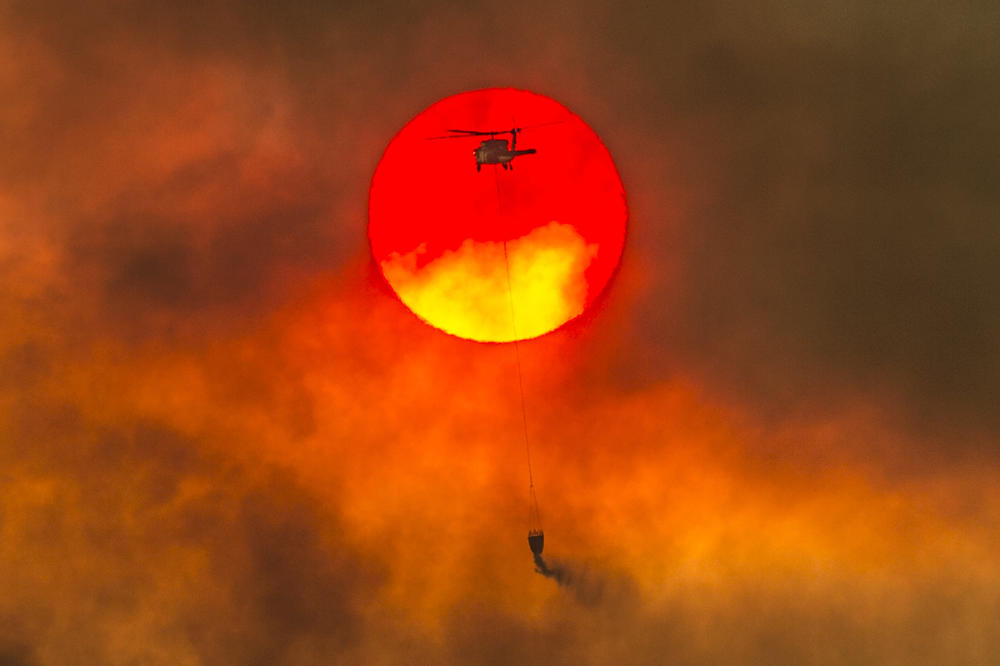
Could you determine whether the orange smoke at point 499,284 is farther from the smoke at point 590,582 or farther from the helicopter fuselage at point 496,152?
the smoke at point 590,582

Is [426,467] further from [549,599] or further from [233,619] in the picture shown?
[233,619]

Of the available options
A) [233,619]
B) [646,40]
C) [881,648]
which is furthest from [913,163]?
[233,619]

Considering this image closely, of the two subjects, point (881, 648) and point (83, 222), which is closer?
point (881, 648)

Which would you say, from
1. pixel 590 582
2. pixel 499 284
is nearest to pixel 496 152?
pixel 499 284

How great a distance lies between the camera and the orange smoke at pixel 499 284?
17984 millimetres

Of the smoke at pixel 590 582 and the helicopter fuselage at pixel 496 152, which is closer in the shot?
the helicopter fuselage at pixel 496 152

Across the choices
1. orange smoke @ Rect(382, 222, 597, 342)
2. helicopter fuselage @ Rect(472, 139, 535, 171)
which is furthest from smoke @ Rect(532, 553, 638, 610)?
helicopter fuselage @ Rect(472, 139, 535, 171)

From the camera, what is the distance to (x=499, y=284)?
18.3 m

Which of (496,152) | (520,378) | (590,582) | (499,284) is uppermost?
(496,152)

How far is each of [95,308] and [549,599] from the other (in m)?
11.5

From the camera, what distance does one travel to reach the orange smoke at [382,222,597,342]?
18.0 metres

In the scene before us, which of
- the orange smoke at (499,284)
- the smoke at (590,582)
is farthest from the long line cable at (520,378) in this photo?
the smoke at (590,582)

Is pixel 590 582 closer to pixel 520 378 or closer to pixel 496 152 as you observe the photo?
pixel 520 378

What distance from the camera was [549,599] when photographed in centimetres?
1712
